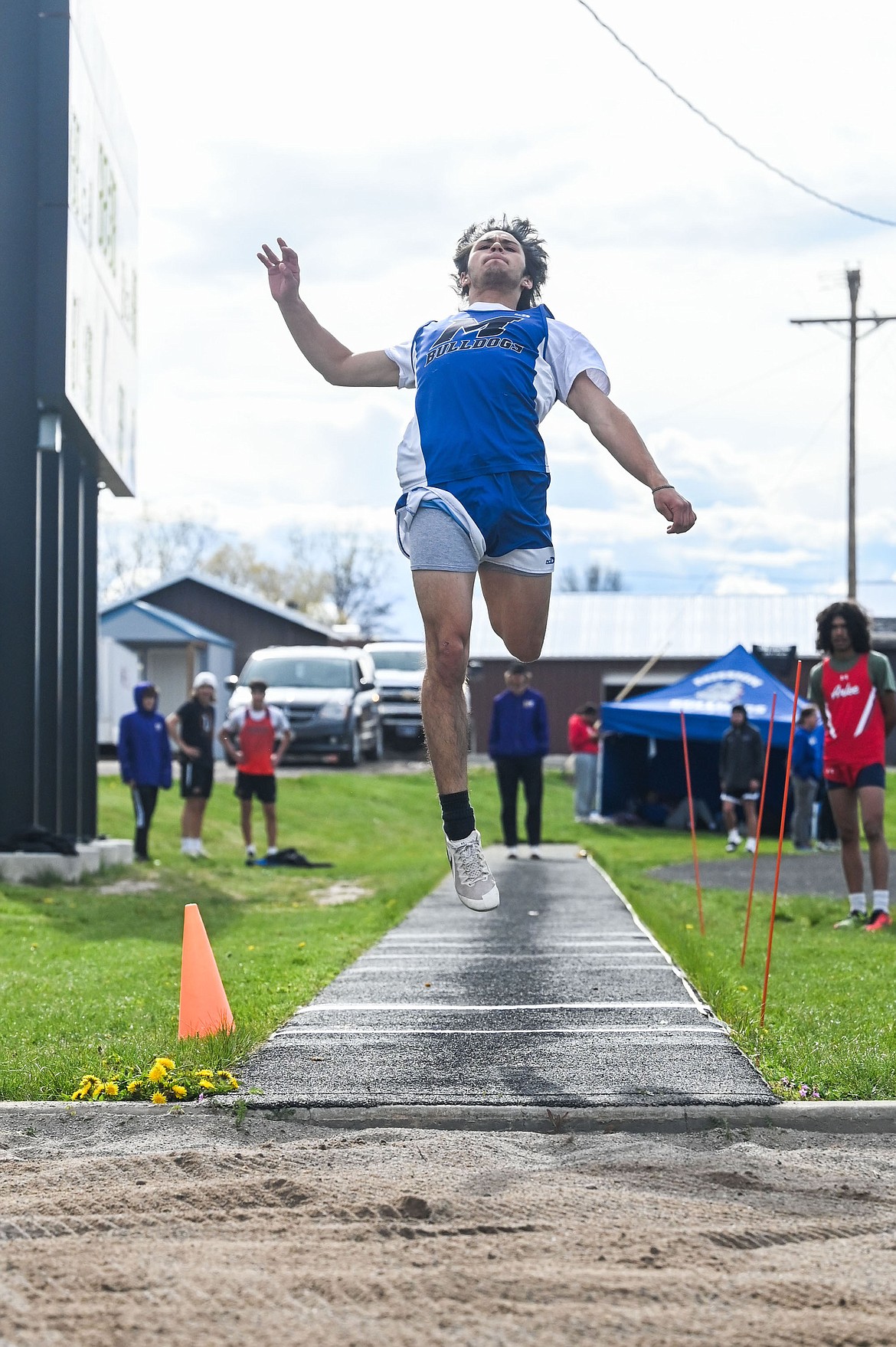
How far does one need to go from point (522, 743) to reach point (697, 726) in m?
7.92

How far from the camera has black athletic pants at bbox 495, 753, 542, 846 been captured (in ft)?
45.8

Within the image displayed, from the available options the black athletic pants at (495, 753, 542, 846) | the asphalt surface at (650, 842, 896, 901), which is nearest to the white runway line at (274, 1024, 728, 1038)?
the asphalt surface at (650, 842, 896, 901)

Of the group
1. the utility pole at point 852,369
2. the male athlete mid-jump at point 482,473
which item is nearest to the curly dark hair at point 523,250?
A: the male athlete mid-jump at point 482,473

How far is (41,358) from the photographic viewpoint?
12.0 metres

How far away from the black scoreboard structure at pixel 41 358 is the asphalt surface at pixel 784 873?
19.4 feet

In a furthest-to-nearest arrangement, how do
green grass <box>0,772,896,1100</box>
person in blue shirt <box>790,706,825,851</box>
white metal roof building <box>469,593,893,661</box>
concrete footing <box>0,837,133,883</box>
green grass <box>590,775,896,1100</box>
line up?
white metal roof building <box>469,593,893,661</box> < person in blue shirt <box>790,706,825,851</box> < concrete footing <box>0,837,133,883</box> < green grass <box>0,772,896,1100</box> < green grass <box>590,775,896,1100</box>

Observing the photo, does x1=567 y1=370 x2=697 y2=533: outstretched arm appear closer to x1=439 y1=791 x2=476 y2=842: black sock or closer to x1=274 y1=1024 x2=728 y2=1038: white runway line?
x1=439 y1=791 x2=476 y2=842: black sock

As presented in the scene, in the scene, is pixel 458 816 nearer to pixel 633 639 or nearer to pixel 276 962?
pixel 276 962

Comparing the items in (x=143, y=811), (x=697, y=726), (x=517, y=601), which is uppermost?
(x=517, y=601)

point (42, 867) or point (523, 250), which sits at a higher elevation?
point (523, 250)

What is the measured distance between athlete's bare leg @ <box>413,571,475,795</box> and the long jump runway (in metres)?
0.82

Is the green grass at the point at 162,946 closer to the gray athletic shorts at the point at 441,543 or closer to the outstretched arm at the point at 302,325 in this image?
the gray athletic shorts at the point at 441,543

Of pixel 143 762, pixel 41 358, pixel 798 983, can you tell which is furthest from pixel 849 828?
pixel 143 762

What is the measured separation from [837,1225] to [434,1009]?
2478 mm
